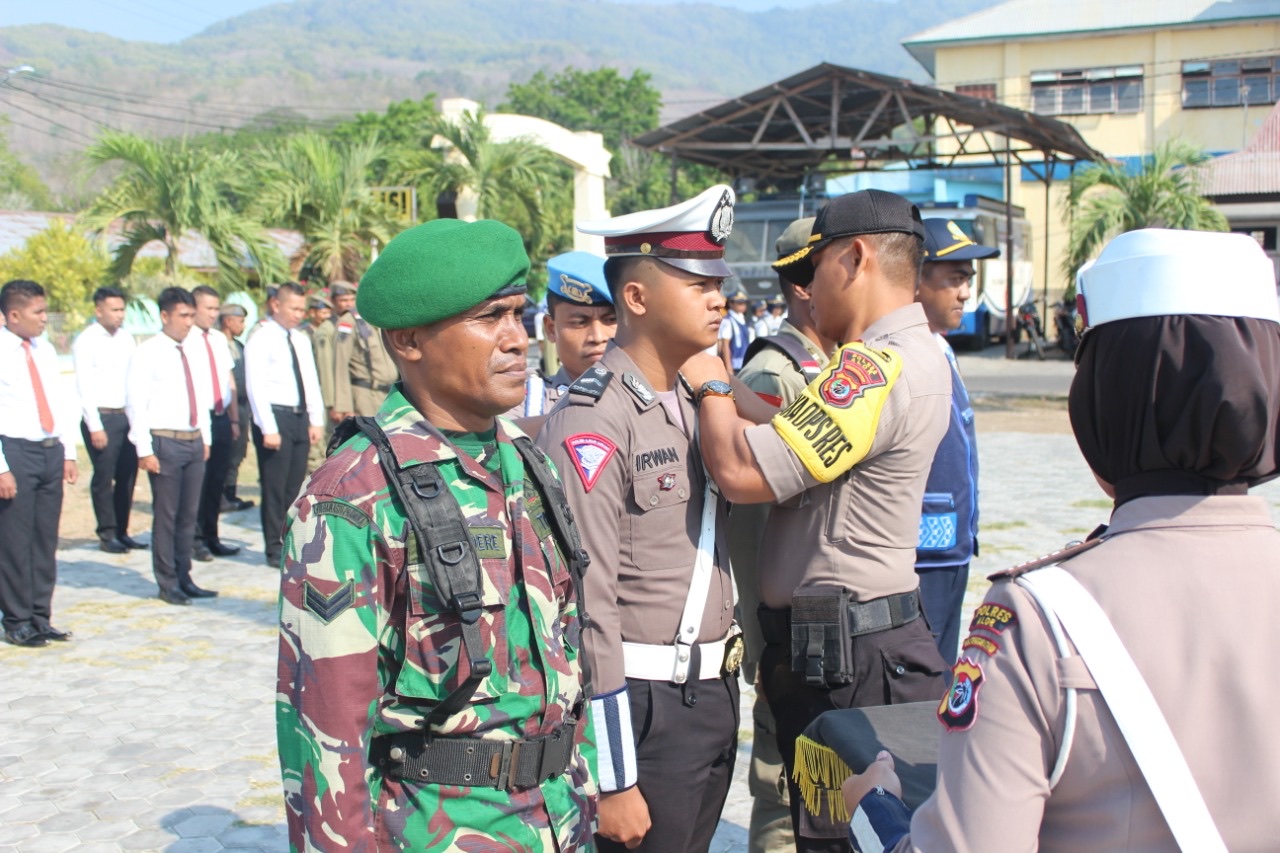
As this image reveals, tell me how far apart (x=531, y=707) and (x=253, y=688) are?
4.20 m

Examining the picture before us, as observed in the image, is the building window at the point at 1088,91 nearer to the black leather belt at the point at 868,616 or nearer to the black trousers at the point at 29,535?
the black trousers at the point at 29,535

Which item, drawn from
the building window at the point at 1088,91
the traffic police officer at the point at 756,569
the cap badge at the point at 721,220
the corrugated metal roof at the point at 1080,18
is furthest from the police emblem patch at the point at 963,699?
the building window at the point at 1088,91

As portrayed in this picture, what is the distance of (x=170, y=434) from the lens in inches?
291

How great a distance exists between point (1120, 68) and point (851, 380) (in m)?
36.8

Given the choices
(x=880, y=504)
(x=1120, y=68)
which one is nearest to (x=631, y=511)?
(x=880, y=504)

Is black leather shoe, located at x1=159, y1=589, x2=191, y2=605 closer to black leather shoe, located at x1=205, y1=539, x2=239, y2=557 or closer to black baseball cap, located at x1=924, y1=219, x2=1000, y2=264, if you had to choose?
black leather shoe, located at x1=205, y1=539, x2=239, y2=557

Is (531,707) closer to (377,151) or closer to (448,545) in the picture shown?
(448,545)

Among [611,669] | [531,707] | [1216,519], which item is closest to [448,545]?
[531,707]

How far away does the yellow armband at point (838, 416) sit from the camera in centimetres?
249

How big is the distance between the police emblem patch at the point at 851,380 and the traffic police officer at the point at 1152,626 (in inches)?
40.2

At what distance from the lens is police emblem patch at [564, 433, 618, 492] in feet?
8.09

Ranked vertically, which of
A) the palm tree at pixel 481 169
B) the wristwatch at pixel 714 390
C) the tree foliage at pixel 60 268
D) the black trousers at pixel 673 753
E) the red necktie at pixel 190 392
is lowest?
the black trousers at pixel 673 753

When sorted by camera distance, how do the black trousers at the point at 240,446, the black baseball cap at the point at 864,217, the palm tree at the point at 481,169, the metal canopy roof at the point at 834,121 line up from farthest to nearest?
the metal canopy roof at the point at 834,121, the palm tree at the point at 481,169, the black trousers at the point at 240,446, the black baseball cap at the point at 864,217

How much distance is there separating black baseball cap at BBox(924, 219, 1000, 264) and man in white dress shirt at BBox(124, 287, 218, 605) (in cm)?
528
